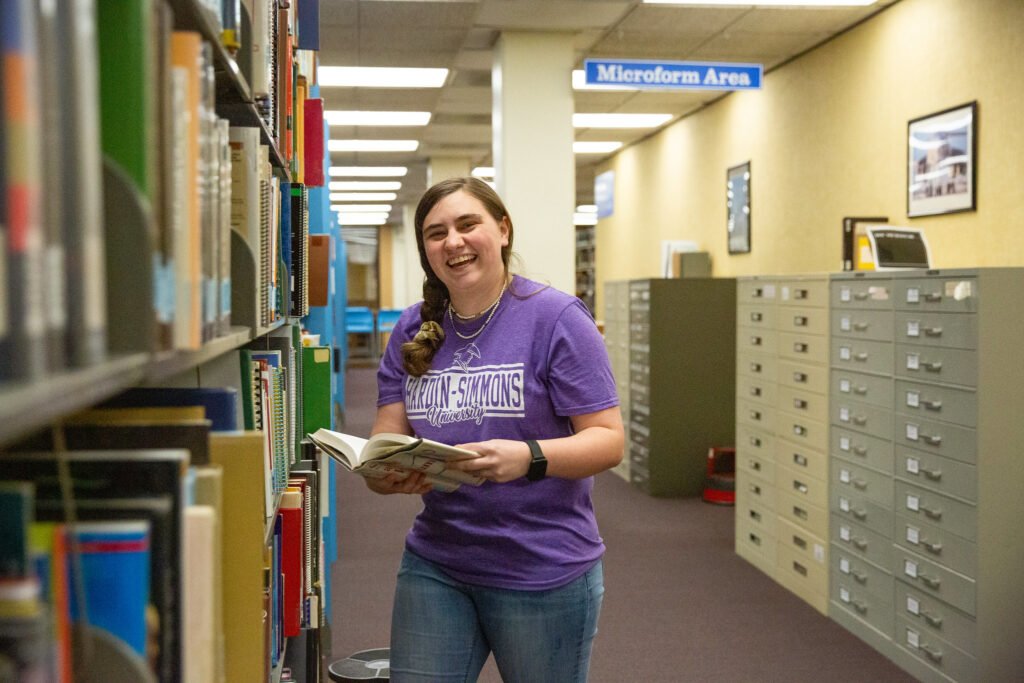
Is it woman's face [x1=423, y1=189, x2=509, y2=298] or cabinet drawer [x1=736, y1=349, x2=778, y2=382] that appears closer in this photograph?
woman's face [x1=423, y1=189, x2=509, y2=298]

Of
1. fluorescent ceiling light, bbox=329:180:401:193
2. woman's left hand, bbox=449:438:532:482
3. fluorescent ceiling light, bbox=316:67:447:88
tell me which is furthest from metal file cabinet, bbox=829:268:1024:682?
fluorescent ceiling light, bbox=329:180:401:193

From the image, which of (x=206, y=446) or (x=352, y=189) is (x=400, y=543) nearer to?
(x=206, y=446)

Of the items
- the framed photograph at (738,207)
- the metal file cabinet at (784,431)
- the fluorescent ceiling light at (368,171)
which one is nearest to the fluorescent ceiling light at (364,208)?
the fluorescent ceiling light at (368,171)

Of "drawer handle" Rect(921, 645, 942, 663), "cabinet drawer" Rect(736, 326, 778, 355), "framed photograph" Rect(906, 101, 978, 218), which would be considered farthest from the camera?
"framed photograph" Rect(906, 101, 978, 218)

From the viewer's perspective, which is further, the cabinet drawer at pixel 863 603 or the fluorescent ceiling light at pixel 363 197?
the fluorescent ceiling light at pixel 363 197

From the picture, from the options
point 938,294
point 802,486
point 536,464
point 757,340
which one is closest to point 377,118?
point 757,340

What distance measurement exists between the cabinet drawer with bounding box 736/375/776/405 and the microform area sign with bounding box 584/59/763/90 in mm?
1977

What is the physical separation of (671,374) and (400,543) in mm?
2143

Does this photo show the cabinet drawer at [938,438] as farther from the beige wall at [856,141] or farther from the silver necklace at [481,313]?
the silver necklace at [481,313]

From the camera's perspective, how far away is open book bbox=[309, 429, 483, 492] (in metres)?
1.57

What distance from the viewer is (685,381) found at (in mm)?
6512

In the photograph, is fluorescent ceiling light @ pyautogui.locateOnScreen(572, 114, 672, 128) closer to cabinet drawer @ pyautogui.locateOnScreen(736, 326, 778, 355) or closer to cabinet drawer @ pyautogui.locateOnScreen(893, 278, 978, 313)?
cabinet drawer @ pyautogui.locateOnScreen(736, 326, 778, 355)

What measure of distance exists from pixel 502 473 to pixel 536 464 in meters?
0.07

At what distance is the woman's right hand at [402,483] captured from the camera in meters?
1.78
